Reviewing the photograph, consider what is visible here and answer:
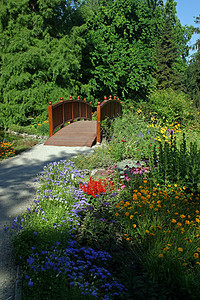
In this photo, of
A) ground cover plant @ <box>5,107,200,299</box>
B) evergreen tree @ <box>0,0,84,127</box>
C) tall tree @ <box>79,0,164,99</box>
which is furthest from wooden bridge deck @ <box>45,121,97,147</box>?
tall tree @ <box>79,0,164,99</box>

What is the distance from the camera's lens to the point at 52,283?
2.52m

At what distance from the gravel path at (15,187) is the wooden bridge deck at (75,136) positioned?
47 cm

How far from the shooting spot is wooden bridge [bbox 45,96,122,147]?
32.5 ft

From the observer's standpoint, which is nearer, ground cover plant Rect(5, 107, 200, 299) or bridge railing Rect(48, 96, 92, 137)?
ground cover plant Rect(5, 107, 200, 299)

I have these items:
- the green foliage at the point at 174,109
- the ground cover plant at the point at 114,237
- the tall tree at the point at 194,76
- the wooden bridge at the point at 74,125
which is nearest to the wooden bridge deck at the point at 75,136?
the wooden bridge at the point at 74,125

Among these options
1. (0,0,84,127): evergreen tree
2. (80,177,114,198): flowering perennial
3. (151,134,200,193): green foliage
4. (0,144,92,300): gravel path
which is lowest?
(0,144,92,300): gravel path

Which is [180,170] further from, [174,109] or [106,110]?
[174,109]

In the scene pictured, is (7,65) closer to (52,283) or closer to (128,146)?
(128,146)

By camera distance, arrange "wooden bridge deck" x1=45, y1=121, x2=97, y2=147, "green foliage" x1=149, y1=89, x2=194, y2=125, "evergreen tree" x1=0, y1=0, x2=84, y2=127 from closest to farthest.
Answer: "wooden bridge deck" x1=45, y1=121, x2=97, y2=147 → "green foliage" x1=149, y1=89, x2=194, y2=125 → "evergreen tree" x1=0, y1=0, x2=84, y2=127

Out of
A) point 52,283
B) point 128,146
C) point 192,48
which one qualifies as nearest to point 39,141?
point 128,146

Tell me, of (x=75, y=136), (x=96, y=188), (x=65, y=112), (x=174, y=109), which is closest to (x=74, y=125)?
(x=65, y=112)

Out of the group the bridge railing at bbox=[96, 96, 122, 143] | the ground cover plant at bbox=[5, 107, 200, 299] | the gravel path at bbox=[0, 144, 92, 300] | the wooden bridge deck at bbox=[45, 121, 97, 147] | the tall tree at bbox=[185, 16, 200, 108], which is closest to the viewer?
the ground cover plant at bbox=[5, 107, 200, 299]

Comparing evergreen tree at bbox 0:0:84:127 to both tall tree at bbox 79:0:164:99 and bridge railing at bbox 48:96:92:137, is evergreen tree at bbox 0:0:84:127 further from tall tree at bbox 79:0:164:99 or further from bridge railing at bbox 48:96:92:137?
tall tree at bbox 79:0:164:99

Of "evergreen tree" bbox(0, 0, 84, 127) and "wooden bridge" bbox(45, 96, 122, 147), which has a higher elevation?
"evergreen tree" bbox(0, 0, 84, 127)
